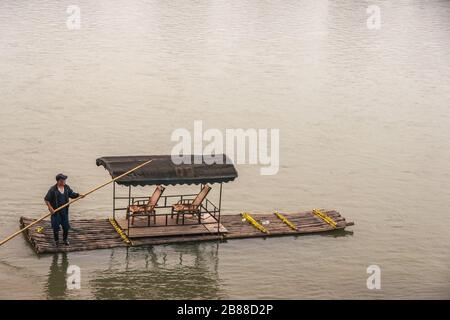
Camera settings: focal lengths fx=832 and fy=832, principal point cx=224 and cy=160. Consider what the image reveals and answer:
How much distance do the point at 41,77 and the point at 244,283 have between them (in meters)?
19.8

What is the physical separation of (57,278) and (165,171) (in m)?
3.51

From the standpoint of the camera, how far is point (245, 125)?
3172 cm

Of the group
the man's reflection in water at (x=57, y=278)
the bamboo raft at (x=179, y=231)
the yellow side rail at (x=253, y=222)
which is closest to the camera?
the man's reflection in water at (x=57, y=278)

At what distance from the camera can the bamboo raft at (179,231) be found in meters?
19.2

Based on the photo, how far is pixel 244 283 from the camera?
61.6 feet

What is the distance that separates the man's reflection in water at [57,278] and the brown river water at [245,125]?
0.14 feet

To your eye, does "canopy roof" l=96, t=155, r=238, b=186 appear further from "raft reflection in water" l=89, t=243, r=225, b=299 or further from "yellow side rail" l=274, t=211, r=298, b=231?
"yellow side rail" l=274, t=211, r=298, b=231

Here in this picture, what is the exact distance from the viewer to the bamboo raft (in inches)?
755

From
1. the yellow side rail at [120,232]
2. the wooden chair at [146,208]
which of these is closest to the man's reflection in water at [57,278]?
the yellow side rail at [120,232]

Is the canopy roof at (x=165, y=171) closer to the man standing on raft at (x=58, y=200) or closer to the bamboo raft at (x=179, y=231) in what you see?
the man standing on raft at (x=58, y=200)

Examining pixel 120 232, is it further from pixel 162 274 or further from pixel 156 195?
pixel 162 274

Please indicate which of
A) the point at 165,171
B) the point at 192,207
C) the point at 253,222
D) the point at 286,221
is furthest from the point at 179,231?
the point at 286,221

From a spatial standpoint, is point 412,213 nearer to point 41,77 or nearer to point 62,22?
point 41,77

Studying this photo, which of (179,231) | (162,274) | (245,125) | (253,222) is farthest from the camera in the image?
(245,125)
